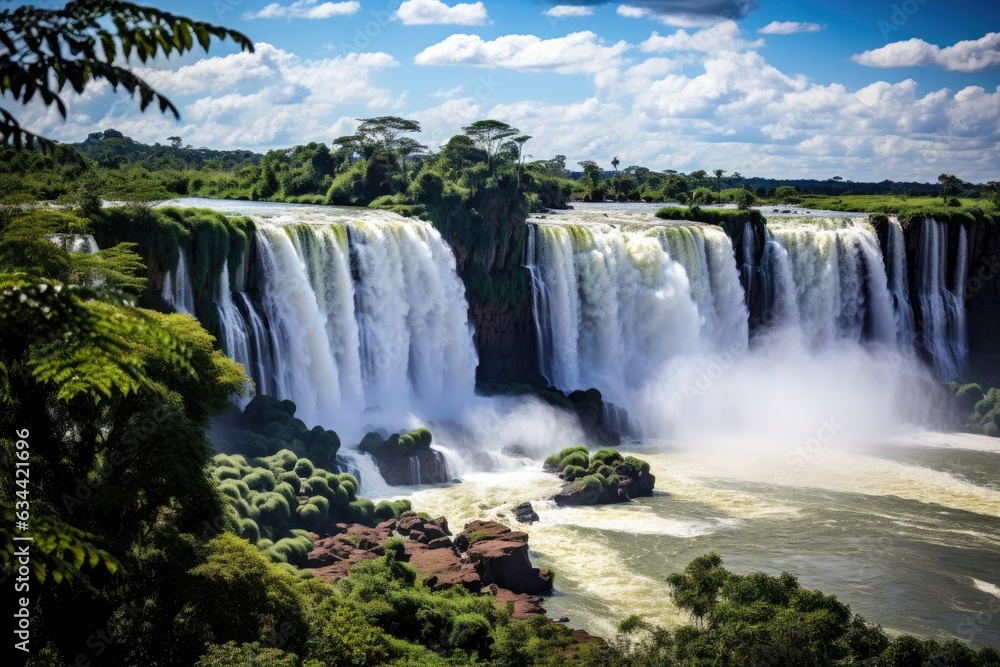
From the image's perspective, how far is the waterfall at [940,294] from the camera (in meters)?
43.9

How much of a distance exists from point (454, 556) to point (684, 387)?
1876cm

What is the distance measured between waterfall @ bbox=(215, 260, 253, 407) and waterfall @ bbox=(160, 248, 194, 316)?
2.93ft

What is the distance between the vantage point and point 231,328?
26.7 meters

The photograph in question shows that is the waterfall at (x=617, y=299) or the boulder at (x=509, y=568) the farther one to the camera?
the waterfall at (x=617, y=299)

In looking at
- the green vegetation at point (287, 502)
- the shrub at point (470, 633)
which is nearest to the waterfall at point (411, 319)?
the green vegetation at point (287, 502)

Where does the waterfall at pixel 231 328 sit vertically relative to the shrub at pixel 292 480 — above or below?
above

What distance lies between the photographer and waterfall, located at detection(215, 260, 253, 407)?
2639 cm

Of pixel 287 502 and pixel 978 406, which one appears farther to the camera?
pixel 978 406

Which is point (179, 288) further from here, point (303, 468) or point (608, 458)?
point (608, 458)

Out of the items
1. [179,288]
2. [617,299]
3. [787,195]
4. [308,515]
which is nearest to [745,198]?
[787,195]

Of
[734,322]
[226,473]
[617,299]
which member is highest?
[617,299]

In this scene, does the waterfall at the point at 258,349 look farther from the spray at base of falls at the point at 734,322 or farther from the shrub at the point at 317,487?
the spray at base of falls at the point at 734,322

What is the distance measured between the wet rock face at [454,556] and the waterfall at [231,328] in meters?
6.69

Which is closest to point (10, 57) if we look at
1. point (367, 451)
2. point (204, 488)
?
point (204, 488)
